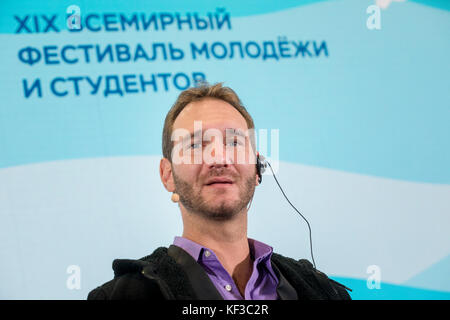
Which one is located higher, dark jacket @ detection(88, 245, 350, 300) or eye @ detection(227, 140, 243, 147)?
eye @ detection(227, 140, 243, 147)

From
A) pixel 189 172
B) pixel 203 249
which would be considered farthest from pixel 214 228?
pixel 189 172

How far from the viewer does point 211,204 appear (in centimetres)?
137

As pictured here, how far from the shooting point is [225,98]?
5.10ft

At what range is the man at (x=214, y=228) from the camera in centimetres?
130

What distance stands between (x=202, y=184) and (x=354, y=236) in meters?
1.10

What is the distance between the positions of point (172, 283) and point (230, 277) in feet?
0.58

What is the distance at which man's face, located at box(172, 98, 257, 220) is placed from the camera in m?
1.38

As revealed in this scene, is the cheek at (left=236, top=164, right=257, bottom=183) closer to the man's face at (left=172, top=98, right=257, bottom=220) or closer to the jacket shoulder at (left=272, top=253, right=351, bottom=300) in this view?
the man's face at (left=172, top=98, right=257, bottom=220)

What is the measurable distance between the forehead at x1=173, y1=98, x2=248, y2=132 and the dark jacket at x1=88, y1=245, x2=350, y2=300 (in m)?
0.37

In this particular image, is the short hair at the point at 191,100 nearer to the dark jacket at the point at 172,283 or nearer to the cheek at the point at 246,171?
the cheek at the point at 246,171

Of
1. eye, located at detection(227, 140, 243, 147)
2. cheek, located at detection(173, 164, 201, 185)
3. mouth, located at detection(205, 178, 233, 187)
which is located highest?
eye, located at detection(227, 140, 243, 147)

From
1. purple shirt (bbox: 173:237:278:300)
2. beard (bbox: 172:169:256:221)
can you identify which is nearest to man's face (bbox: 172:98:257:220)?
beard (bbox: 172:169:256:221)

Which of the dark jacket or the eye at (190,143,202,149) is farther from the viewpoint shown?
the eye at (190,143,202,149)

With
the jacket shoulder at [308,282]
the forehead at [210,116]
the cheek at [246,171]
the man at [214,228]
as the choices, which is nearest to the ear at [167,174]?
the man at [214,228]
